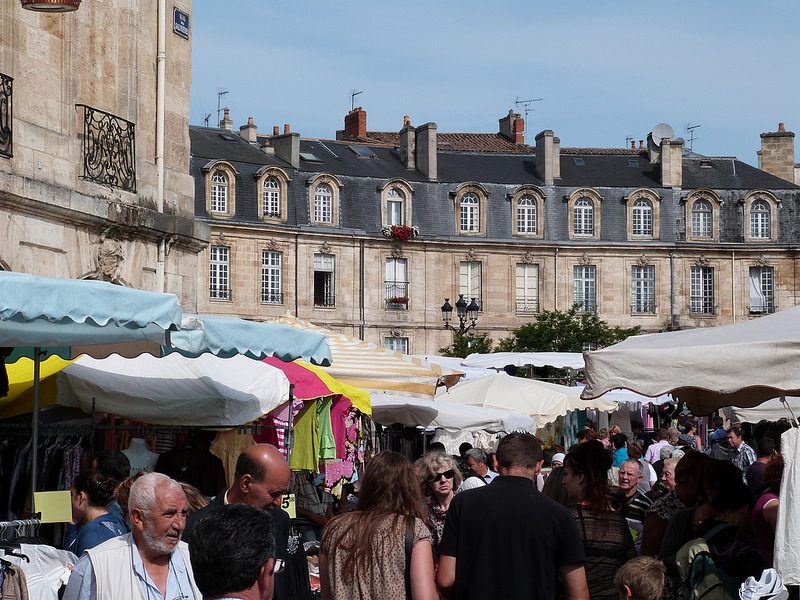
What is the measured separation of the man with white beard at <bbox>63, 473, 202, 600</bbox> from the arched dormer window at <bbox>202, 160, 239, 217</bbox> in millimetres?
44111

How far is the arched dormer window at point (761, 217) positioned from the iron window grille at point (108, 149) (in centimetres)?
4353

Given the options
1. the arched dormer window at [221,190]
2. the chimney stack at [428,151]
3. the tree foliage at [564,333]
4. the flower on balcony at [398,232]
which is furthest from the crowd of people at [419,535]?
the chimney stack at [428,151]

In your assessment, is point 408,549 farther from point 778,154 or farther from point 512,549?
point 778,154

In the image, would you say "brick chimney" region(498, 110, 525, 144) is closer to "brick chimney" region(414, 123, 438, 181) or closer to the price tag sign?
"brick chimney" region(414, 123, 438, 181)

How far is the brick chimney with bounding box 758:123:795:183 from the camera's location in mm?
57781

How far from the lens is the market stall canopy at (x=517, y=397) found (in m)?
16.2

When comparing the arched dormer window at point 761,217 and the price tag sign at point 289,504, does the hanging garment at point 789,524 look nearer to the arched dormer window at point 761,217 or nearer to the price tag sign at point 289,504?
the price tag sign at point 289,504

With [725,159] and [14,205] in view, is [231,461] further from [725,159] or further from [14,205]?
[725,159]

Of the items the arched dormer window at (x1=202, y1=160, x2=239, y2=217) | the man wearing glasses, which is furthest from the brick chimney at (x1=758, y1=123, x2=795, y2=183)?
the man wearing glasses

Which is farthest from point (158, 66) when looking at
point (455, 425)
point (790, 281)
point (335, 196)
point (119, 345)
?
point (790, 281)

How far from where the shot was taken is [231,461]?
10.8 meters

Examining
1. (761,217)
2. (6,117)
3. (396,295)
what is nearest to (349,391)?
(6,117)

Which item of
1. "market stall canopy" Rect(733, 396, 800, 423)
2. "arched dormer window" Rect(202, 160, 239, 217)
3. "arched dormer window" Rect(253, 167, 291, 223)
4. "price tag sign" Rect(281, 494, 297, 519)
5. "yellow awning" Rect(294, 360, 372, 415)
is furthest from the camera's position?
"arched dormer window" Rect(253, 167, 291, 223)

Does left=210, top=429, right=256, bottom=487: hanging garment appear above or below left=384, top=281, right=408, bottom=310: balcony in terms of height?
below
